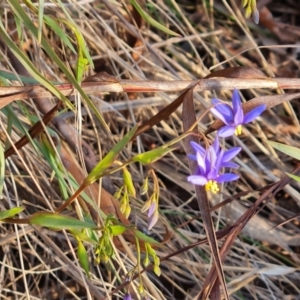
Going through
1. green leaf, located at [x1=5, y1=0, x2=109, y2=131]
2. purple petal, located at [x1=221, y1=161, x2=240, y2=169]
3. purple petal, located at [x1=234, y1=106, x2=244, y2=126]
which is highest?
green leaf, located at [x1=5, y1=0, x2=109, y2=131]

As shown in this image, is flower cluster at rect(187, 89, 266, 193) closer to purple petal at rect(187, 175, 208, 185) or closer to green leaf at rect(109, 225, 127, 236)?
purple petal at rect(187, 175, 208, 185)

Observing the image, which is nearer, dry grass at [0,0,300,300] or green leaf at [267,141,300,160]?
green leaf at [267,141,300,160]

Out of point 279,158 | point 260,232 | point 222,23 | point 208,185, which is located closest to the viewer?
point 208,185

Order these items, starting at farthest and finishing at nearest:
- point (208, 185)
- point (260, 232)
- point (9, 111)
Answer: point (260, 232) < point (9, 111) < point (208, 185)

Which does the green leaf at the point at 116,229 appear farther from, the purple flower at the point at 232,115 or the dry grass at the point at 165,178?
the dry grass at the point at 165,178

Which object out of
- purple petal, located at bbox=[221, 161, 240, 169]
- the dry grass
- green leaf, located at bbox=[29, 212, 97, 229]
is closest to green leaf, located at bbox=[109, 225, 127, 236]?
green leaf, located at bbox=[29, 212, 97, 229]

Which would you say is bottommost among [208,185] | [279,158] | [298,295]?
[298,295]

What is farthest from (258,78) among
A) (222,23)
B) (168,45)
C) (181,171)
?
(222,23)

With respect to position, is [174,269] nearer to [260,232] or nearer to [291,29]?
[260,232]
